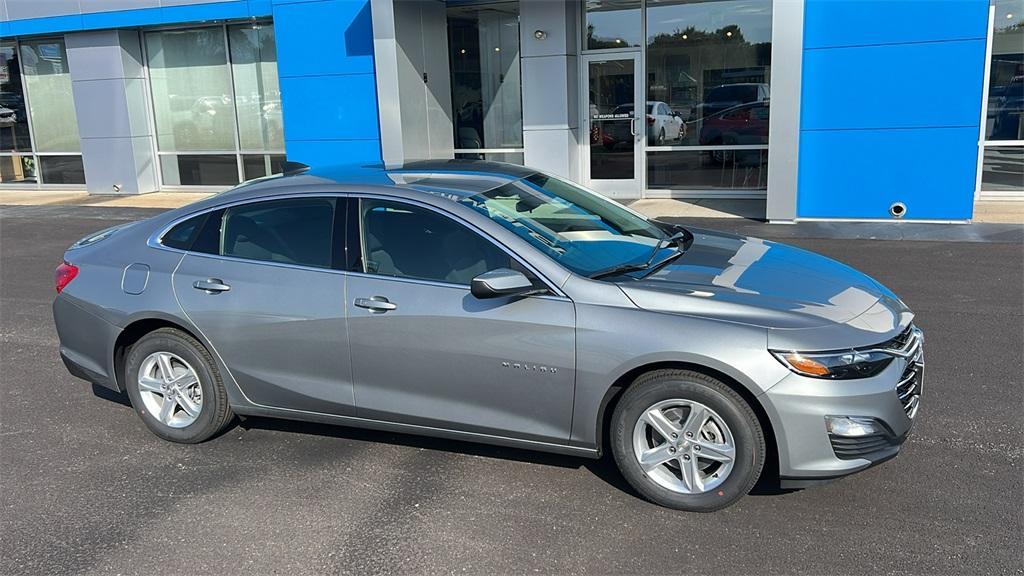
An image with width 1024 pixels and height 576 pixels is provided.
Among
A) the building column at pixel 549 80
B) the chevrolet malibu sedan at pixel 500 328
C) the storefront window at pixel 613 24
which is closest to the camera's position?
the chevrolet malibu sedan at pixel 500 328

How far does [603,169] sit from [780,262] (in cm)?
1057

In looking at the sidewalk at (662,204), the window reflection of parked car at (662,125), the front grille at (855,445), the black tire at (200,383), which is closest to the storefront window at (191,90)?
the sidewalk at (662,204)

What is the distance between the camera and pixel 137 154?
1758cm

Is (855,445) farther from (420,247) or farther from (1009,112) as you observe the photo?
(1009,112)

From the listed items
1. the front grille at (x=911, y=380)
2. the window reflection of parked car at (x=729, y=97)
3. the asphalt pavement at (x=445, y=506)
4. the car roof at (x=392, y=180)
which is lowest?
the asphalt pavement at (x=445, y=506)

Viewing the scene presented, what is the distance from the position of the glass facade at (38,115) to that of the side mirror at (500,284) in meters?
17.6

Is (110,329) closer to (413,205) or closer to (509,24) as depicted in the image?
(413,205)

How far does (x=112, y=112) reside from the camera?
17.4 metres

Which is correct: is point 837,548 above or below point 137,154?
below

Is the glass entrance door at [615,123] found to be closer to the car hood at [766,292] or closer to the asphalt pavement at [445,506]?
the asphalt pavement at [445,506]

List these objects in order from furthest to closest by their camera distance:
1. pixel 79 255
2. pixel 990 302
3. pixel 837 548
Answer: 1. pixel 990 302
2. pixel 79 255
3. pixel 837 548

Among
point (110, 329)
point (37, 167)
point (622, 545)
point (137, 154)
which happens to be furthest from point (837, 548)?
point (37, 167)

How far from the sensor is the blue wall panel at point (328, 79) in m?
14.1

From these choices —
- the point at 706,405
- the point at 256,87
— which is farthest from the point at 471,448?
the point at 256,87
